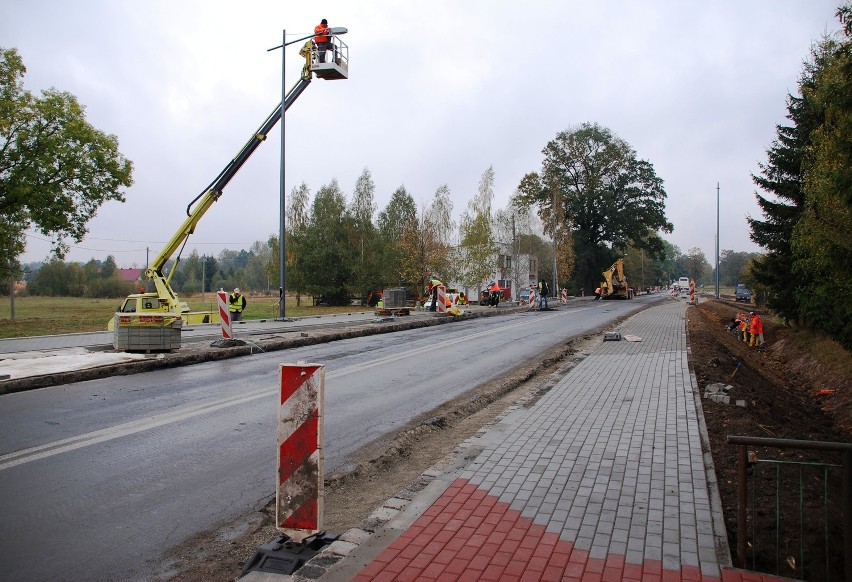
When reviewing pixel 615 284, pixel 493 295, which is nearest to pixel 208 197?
pixel 493 295

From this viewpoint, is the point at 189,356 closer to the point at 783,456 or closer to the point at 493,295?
the point at 783,456

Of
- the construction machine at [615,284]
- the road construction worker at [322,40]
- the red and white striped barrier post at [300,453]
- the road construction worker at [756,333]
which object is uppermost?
the road construction worker at [322,40]

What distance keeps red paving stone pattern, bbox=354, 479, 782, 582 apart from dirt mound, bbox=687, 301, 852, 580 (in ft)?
3.78

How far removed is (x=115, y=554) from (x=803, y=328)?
79.8 feet

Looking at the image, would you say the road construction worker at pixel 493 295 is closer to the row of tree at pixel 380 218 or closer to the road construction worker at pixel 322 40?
the row of tree at pixel 380 218

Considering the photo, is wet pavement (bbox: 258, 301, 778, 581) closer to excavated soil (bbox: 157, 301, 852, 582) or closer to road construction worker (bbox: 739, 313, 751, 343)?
excavated soil (bbox: 157, 301, 852, 582)

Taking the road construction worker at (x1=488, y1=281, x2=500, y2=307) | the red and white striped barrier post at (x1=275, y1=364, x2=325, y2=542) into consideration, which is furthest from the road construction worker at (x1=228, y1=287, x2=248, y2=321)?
the red and white striped barrier post at (x1=275, y1=364, x2=325, y2=542)

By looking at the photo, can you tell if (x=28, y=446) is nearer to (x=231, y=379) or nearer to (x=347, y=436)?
(x=347, y=436)

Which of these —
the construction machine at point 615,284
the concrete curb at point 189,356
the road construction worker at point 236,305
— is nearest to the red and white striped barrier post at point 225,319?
the concrete curb at point 189,356

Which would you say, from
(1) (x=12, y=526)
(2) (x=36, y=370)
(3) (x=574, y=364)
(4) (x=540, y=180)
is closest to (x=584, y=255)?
(4) (x=540, y=180)

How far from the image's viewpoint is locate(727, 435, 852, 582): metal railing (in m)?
3.46

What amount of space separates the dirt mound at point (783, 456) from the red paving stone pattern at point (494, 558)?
1151 millimetres

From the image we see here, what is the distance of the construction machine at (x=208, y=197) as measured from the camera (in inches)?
643

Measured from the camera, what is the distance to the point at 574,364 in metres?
12.2
